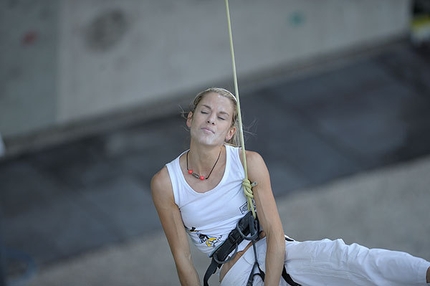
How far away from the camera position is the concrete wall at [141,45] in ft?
29.3

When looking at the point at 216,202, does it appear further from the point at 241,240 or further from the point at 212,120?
the point at 212,120

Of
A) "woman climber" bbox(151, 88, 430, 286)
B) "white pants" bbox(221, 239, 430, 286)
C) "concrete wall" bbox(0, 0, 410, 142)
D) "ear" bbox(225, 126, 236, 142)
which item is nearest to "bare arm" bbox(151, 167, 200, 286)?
"woman climber" bbox(151, 88, 430, 286)

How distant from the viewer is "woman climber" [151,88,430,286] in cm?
385

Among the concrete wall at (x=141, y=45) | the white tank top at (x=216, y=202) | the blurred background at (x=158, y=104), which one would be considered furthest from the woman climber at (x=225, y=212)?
the concrete wall at (x=141, y=45)

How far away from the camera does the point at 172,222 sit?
3992 mm

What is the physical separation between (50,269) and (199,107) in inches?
149

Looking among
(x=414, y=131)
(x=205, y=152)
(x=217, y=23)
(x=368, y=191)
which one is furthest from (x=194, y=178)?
(x=217, y=23)

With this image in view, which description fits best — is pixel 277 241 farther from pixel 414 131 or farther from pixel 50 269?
pixel 414 131

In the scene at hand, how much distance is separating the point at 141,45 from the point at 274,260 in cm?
599

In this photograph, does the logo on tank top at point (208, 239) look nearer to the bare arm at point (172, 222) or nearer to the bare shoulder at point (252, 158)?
the bare arm at point (172, 222)

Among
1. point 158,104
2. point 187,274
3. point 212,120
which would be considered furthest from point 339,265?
point 158,104

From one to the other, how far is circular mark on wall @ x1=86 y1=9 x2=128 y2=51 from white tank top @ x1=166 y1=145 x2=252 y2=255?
5.43 metres

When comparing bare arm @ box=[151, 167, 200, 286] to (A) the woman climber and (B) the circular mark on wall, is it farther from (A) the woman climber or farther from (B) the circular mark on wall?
(B) the circular mark on wall

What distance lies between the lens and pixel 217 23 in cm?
970
